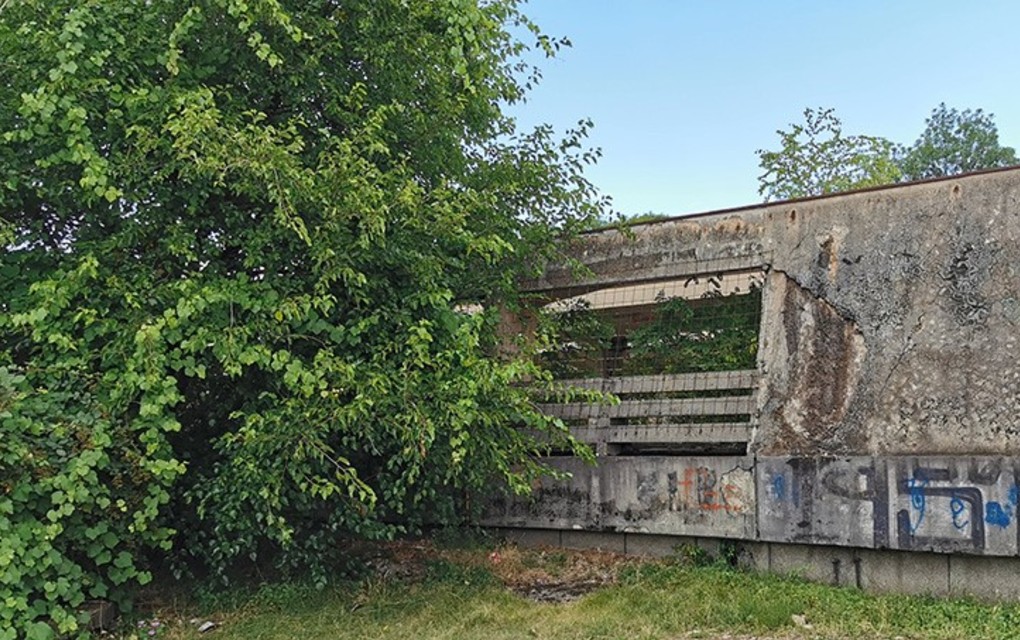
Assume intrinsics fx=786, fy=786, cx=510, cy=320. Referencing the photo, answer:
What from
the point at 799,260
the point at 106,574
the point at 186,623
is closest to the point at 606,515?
the point at 799,260

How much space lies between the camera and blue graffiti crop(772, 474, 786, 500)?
18.7 ft

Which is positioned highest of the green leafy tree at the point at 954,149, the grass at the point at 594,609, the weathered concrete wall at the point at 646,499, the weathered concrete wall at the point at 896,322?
the green leafy tree at the point at 954,149

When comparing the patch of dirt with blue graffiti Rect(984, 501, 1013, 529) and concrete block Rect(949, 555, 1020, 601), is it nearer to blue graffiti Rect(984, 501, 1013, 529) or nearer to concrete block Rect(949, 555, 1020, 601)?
concrete block Rect(949, 555, 1020, 601)

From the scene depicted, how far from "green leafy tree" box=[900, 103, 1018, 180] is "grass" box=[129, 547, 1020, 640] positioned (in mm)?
26585

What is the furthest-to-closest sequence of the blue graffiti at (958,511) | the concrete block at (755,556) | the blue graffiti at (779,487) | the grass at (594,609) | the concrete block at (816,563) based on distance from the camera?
the concrete block at (755,556), the blue graffiti at (779,487), the concrete block at (816,563), the blue graffiti at (958,511), the grass at (594,609)

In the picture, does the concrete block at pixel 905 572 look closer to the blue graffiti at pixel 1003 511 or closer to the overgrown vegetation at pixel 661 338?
the blue graffiti at pixel 1003 511

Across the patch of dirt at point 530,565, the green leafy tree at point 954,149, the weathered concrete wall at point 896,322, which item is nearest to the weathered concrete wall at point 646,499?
the patch of dirt at point 530,565

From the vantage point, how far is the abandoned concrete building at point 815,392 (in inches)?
205

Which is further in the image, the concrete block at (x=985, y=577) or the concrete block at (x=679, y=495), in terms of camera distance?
the concrete block at (x=679, y=495)

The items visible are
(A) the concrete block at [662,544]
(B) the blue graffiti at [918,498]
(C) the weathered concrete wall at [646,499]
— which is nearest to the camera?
(B) the blue graffiti at [918,498]

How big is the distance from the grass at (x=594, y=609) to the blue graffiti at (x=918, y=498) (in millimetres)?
472

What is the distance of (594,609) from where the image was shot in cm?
526

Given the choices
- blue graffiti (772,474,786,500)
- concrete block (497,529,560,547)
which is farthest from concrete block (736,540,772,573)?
concrete block (497,529,560,547)

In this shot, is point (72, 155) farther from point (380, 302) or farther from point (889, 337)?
point (889, 337)
